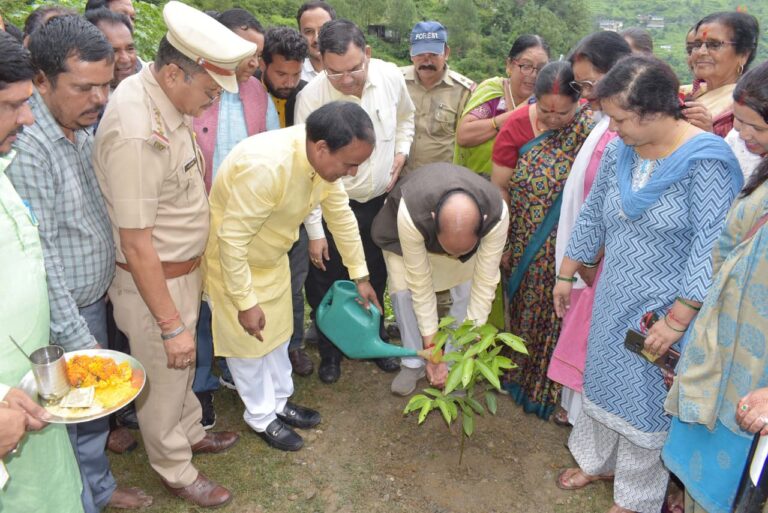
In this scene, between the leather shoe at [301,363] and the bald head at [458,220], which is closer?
the bald head at [458,220]

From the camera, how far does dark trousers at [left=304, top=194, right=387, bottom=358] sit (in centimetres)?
354

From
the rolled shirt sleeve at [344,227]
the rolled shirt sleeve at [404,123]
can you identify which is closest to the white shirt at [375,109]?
the rolled shirt sleeve at [404,123]

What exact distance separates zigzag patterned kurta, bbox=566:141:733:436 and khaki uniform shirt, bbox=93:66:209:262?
66.4 inches

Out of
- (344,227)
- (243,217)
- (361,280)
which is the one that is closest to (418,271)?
(361,280)

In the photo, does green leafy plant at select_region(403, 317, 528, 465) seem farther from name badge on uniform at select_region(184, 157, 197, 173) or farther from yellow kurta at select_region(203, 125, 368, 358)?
name badge on uniform at select_region(184, 157, 197, 173)

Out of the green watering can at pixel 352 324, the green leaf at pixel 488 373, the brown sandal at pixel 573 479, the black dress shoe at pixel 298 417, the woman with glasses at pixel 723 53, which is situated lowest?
the black dress shoe at pixel 298 417

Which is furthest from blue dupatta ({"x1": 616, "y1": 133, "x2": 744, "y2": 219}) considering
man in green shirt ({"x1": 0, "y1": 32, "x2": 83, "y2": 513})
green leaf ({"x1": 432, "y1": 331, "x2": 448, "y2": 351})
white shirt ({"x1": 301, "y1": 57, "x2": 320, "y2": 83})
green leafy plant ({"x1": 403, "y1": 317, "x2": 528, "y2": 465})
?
white shirt ({"x1": 301, "y1": 57, "x2": 320, "y2": 83})

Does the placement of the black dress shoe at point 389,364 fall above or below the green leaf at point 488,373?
below

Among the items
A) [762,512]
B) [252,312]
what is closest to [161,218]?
[252,312]

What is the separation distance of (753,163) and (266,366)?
7.66ft

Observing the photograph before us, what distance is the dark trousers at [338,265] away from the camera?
139 inches

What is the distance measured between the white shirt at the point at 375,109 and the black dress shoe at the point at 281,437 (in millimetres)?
1023

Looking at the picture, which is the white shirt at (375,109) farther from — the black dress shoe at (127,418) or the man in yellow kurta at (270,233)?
the black dress shoe at (127,418)

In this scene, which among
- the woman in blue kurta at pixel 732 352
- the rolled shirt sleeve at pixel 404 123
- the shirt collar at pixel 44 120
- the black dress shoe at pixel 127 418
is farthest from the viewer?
the rolled shirt sleeve at pixel 404 123
